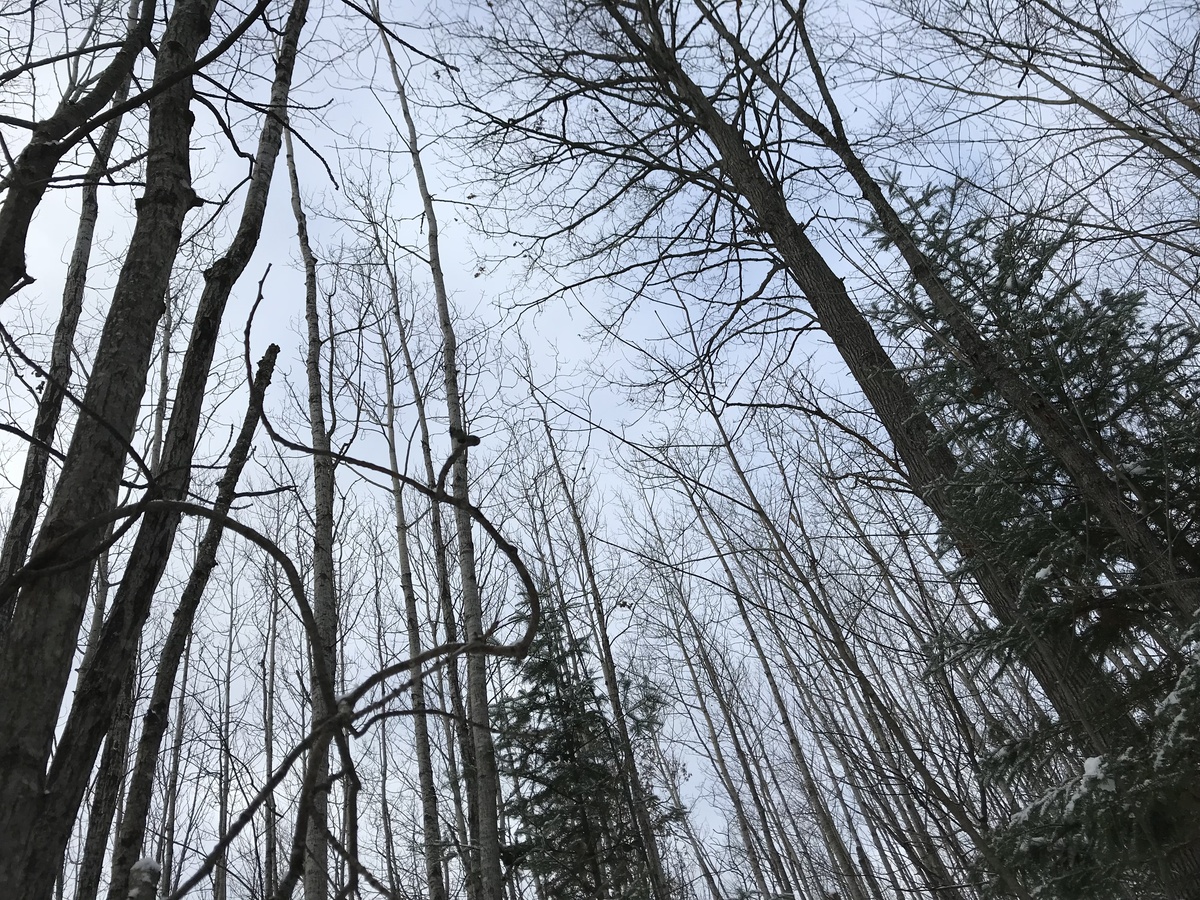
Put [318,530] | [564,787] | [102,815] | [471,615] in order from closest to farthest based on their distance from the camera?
[102,815] < [318,530] < [471,615] < [564,787]

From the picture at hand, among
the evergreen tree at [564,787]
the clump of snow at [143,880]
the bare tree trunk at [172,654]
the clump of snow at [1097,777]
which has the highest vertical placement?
the evergreen tree at [564,787]

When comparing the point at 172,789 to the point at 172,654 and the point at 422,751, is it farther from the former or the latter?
the point at 172,654

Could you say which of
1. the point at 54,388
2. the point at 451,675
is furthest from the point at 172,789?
the point at 54,388

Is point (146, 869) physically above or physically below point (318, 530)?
below

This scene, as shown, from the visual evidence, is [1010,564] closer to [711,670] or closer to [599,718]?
[599,718]

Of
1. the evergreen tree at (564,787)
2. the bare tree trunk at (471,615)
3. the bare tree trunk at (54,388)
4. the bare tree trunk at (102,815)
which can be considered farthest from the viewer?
the evergreen tree at (564,787)

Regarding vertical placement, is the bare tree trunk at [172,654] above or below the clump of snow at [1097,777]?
above

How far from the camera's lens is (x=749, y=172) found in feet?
16.5

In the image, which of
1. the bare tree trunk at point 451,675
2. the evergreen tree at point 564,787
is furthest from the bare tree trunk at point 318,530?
the evergreen tree at point 564,787

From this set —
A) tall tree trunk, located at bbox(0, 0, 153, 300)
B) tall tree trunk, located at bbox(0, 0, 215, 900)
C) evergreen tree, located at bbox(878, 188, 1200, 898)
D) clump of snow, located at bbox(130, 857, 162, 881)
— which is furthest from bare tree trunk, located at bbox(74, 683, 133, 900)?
evergreen tree, located at bbox(878, 188, 1200, 898)

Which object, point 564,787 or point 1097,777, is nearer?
point 1097,777

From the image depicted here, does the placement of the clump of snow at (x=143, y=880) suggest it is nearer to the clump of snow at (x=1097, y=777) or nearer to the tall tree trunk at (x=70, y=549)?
the tall tree trunk at (x=70, y=549)

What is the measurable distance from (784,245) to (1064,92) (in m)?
2.31

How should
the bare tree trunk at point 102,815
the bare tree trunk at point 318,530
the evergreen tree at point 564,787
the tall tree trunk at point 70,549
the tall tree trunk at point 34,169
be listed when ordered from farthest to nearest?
1. the evergreen tree at point 564,787
2. the bare tree trunk at point 318,530
3. the bare tree trunk at point 102,815
4. the tall tree trunk at point 34,169
5. the tall tree trunk at point 70,549
